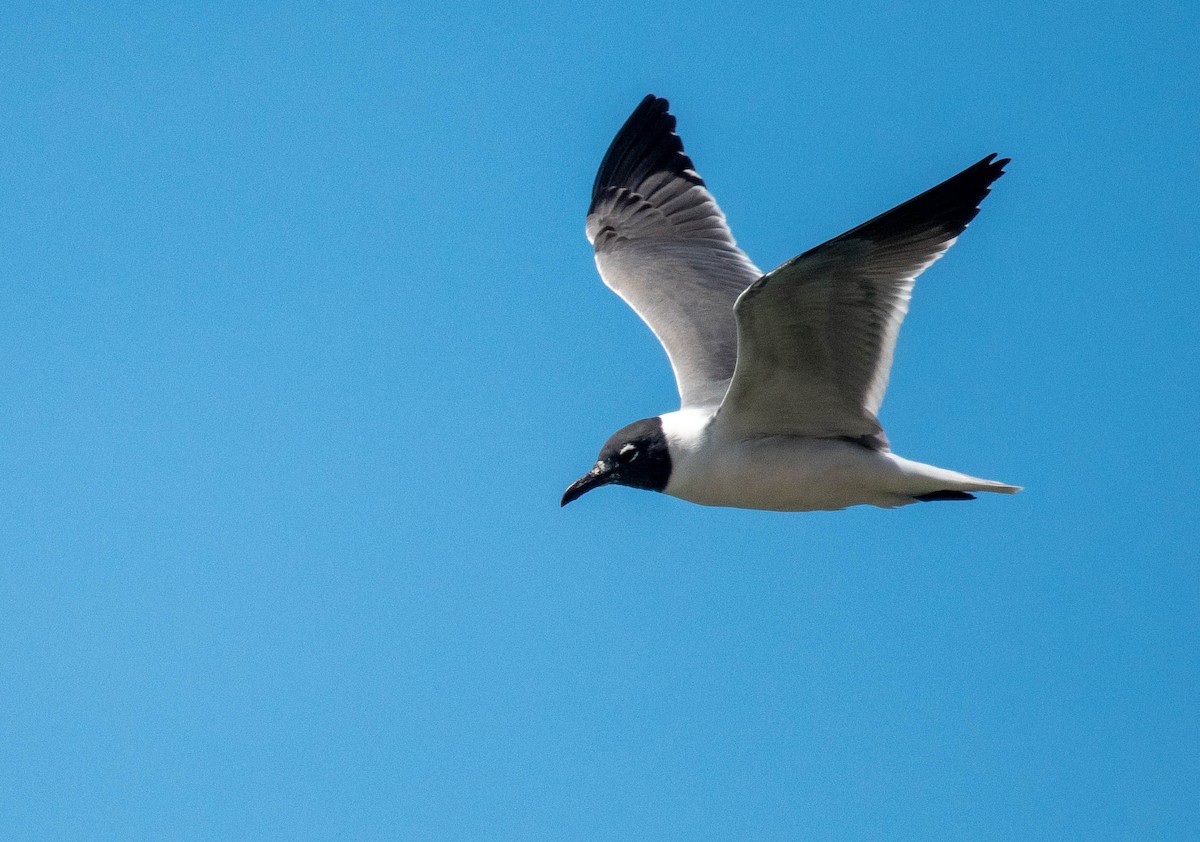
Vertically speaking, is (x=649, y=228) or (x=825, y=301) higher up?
(x=649, y=228)

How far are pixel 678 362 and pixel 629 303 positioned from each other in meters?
0.86

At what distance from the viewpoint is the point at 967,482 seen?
23.3ft

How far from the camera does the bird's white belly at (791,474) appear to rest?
23.8ft

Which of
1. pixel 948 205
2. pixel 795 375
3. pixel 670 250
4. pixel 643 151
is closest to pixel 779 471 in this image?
pixel 795 375

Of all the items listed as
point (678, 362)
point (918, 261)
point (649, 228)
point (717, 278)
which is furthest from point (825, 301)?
point (649, 228)

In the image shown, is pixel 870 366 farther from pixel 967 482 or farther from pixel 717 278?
pixel 717 278

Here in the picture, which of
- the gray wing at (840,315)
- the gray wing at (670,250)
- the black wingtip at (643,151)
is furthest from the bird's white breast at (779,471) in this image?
the black wingtip at (643,151)

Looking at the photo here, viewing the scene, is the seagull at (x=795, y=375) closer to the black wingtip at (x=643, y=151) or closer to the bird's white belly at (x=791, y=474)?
the bird's white belly at (x=791, y=474)

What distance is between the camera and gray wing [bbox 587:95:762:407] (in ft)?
27.5

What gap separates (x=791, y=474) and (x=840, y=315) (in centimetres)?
93

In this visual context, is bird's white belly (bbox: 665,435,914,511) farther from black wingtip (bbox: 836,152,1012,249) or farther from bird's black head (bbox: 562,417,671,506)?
black wingtip (bbox: 836,152,1012,249)

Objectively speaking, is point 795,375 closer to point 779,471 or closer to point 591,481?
point 779,471

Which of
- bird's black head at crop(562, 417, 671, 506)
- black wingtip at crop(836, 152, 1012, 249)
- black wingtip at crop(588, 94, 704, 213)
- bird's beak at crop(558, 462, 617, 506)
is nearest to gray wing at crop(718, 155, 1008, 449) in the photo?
black wingtip at crop(836, 152, 1012, 249)

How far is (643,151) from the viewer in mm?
10711
